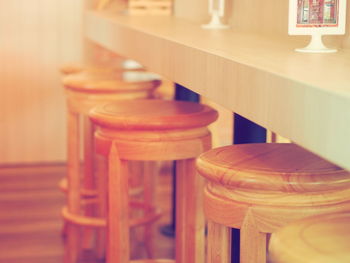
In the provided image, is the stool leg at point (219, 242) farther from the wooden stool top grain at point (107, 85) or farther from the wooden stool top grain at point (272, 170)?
Answer: the wooden stool top grain at point (107, 85)

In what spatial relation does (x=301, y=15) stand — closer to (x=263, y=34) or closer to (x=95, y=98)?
(x=263, y=34)

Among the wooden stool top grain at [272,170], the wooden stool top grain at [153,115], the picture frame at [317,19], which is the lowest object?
the wooden stool top grain at [153,115]

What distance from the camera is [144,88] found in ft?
9.29

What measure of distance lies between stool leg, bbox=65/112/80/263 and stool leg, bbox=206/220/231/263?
160cm

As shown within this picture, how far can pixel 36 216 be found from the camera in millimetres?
3840

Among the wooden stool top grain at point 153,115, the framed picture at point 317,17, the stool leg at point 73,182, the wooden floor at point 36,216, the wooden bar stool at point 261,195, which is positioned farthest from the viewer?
the wooden floor at point 36,216

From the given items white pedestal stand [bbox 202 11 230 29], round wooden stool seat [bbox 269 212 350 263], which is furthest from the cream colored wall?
round wooden stool seat [bbox 269 212 350 263]

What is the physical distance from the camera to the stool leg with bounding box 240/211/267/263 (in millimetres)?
1333

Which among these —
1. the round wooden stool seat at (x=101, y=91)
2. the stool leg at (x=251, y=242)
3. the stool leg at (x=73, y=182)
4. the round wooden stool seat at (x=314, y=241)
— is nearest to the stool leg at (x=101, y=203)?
the stool leg at (x=73, y=182)

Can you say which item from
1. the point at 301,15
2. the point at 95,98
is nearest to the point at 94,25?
the point at 95,98

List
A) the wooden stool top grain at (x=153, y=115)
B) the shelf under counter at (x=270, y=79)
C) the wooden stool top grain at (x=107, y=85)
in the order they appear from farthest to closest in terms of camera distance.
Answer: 1. the wooden stool top grain at (x=107, y=85)
2. the wooden stool top grain at (x=153, y=115)
3. the shelf under counter at (x=270, y=79)

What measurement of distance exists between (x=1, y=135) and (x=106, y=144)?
306 cm

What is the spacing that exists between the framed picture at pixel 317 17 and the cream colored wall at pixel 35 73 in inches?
141

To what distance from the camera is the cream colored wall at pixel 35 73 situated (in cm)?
495
